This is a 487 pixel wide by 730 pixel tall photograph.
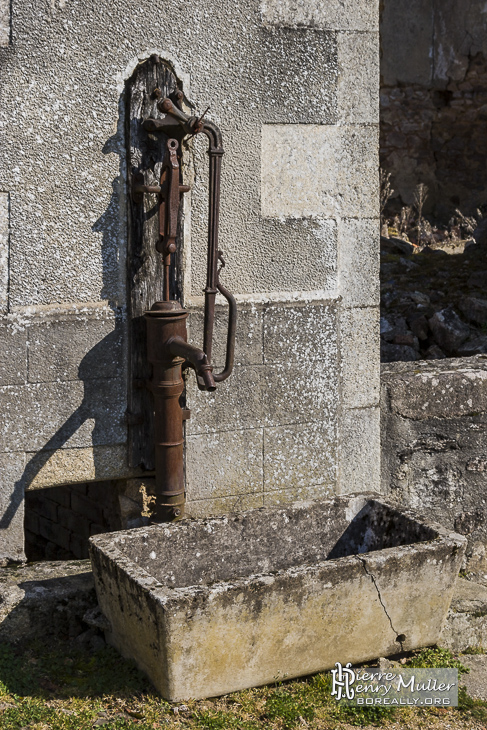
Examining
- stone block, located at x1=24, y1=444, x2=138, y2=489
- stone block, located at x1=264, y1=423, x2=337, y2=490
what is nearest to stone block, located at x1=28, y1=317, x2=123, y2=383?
stone block, located at x1=24, y1=444, x2=138, y2=489

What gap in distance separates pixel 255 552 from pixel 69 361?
107 centimetres

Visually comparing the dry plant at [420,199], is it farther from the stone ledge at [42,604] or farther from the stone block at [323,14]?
the stone ledge at [42,604]

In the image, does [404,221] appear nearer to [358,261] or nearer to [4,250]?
[358,261]

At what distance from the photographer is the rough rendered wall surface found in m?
3.27

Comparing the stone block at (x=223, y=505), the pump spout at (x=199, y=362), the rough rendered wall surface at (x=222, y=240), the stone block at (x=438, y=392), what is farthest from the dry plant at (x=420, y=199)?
the pump spout at (x=199, y=362)

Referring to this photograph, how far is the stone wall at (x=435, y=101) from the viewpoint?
13.2 metres

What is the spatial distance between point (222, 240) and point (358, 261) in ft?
2.31

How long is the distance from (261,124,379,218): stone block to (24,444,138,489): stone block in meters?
1.24

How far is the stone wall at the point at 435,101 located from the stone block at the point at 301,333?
9.97 m

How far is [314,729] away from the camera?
9.13ft

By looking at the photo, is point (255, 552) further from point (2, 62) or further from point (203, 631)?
point (2, 62)

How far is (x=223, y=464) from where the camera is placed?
3729 millimetres

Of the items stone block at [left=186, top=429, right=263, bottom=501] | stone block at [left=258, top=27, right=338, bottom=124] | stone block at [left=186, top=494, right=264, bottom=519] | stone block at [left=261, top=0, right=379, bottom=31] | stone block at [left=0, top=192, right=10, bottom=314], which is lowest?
stone block at [left=186, top=494, right=264, bottom=519]

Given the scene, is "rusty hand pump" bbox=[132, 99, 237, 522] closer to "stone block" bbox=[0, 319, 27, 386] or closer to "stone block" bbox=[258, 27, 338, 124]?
"stone block" bbox=[258, 27, 338, 124]
